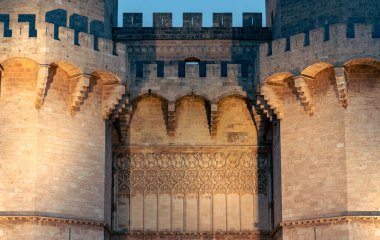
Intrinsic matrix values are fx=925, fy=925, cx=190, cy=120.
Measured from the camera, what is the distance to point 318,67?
78.9 ft

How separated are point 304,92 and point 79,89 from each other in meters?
5.88

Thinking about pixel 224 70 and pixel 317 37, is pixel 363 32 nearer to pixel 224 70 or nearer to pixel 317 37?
pixel 317 37

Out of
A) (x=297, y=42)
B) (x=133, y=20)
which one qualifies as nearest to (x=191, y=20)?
(x=133, y=20)

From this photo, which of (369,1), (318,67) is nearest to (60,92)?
(318,67)

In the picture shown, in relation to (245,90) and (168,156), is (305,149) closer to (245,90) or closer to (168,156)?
(245,90)

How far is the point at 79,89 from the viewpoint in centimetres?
2406

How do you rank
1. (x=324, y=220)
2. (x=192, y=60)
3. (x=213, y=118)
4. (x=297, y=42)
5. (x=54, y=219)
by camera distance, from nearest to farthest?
(x=54, y=219)
(x=324, y=220)
(x=297, y=42)
(x=213, y=118)
(x=192, y=60)

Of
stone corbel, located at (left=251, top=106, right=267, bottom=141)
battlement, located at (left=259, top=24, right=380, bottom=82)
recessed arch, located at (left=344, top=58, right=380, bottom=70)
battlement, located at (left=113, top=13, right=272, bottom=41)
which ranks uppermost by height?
battlement, located at (left=113, top=13, right=272, bottom=41)

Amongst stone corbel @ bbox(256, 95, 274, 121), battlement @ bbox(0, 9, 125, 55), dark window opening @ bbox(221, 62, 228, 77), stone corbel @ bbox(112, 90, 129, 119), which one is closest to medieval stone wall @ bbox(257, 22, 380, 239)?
stone corbel @ bbox(256, 95, 274, 121)

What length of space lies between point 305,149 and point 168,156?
436 centimetres

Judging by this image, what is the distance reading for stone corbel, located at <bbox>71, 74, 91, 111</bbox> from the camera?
24.0 meters

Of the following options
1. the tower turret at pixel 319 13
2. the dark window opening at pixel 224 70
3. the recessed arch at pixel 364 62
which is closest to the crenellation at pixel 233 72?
the dark window opening at pixel 224 70

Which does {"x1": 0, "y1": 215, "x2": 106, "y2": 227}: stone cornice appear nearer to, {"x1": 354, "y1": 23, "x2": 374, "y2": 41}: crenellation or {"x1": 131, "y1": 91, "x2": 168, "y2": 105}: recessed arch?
{"x1": 131, "y1": 91, "x2": 168, "y2": 105}: recessed arch

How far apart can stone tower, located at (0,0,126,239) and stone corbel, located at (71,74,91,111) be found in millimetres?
26
